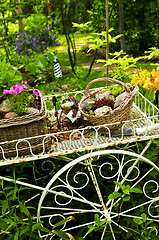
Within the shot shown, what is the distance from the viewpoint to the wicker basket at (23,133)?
5.61ft

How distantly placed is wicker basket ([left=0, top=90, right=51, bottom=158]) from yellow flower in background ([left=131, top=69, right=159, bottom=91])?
32.2 inches

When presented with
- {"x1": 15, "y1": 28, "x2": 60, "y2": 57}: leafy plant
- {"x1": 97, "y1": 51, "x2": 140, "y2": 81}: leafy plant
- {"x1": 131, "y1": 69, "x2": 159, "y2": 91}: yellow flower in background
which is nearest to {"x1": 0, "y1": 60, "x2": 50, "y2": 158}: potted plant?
{"x1": 97, "y1": 51, "x2": 140, "y2": 81}: leafy plant

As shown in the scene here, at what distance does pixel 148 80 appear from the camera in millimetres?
2113

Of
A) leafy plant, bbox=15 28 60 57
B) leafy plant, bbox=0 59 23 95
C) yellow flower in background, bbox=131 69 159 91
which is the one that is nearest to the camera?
leafy plant, bbox=0 59 23 95

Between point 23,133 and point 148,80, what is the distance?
3.30 feet

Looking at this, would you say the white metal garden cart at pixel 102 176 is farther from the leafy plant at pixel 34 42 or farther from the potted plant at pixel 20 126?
the leafy plant at pixel 34 42

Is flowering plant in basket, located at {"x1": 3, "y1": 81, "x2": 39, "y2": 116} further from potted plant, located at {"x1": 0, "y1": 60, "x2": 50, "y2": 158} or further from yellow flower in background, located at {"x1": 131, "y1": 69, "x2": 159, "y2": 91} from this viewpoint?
yellow flower in background, located at {"x1": 131, "y1": 69, "x2": 159, "y2": 91}

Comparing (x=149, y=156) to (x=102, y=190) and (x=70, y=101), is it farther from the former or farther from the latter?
(x=70, y=101)

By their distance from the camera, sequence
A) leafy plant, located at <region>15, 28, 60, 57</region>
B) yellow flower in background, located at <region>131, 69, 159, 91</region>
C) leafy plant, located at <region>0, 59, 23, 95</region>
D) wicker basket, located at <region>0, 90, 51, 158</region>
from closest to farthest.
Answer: wicker basket, located at <region>0, 90, 51, 158</region>
leafy plant, located at <region>0, 59, 23, 95</region>
yellow flower in background, located at <region>131, 69, 159, 91</region>
leafy plant, located at <region>15, 28, 60, 57</region>

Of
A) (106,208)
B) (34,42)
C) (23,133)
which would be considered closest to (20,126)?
(23,133)

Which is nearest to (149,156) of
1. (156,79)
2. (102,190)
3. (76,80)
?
(102,190)

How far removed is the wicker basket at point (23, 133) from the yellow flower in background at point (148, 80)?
2.68 feet

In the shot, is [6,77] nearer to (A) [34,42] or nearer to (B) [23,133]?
(B) [23,133]

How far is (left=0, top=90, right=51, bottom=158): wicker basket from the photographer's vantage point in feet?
5.61
